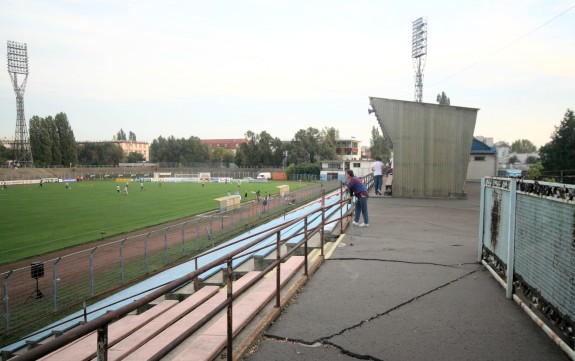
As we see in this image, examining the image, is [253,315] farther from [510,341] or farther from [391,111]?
[391,111]

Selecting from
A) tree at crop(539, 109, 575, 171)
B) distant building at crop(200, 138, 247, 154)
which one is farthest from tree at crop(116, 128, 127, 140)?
tree at crop(539, 109, 575, 171)

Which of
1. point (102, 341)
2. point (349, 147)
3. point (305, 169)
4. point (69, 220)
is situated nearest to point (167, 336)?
point (102, 341)

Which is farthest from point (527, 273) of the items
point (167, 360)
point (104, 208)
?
point (104, 208)

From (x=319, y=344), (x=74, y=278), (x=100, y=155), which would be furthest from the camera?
(x=100, y=155)

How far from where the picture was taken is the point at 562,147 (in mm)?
45625

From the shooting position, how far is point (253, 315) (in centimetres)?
454

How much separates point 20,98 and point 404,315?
103937 mm

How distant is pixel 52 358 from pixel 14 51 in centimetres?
9802

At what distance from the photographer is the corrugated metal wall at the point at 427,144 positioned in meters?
19.2

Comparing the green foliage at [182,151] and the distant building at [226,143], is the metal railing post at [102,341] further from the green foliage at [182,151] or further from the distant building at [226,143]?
the distant building at [226,143]

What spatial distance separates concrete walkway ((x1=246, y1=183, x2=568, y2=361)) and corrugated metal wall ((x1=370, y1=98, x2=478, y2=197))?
11.5 meters

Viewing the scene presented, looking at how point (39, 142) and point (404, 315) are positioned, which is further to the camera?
point (39, 142)

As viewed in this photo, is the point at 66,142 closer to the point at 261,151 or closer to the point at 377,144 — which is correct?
the point at 261,151

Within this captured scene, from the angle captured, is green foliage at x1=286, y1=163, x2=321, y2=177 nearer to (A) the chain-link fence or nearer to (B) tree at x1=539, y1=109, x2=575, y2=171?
(B) tree at x1=539, y1=109, x2=575, y2=171
